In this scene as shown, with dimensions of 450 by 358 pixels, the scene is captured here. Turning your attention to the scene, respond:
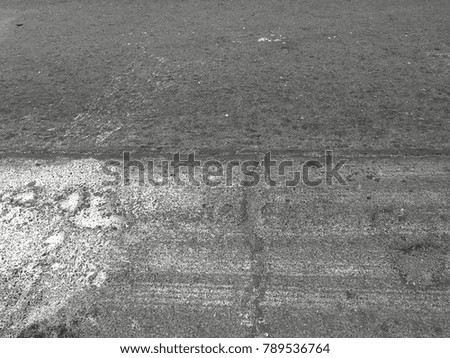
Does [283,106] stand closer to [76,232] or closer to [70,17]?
[76,232]

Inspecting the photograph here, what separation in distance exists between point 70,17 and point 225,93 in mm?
2855

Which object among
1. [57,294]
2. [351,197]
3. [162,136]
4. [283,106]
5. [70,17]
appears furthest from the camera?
[70,17]

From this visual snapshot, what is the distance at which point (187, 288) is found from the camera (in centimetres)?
243

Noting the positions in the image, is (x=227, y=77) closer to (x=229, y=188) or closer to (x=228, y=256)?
(x=229, y=188)

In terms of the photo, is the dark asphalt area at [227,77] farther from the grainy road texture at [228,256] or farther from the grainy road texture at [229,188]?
the grainy road texture at [228,256]

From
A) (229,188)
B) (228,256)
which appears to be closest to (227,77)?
(229,188)

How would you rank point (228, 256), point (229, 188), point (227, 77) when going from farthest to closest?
point (227, 77), point (229, 188), point (228, 256)

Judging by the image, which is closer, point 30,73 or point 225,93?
point 225,93

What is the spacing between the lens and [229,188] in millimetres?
3020

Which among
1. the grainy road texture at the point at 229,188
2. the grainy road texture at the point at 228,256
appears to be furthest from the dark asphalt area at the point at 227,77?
the grainy road texture at the point at 228,256

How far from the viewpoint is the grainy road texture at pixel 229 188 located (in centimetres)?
234

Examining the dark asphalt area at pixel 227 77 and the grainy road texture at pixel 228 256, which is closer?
the grainy road texture at pixel 228 256
